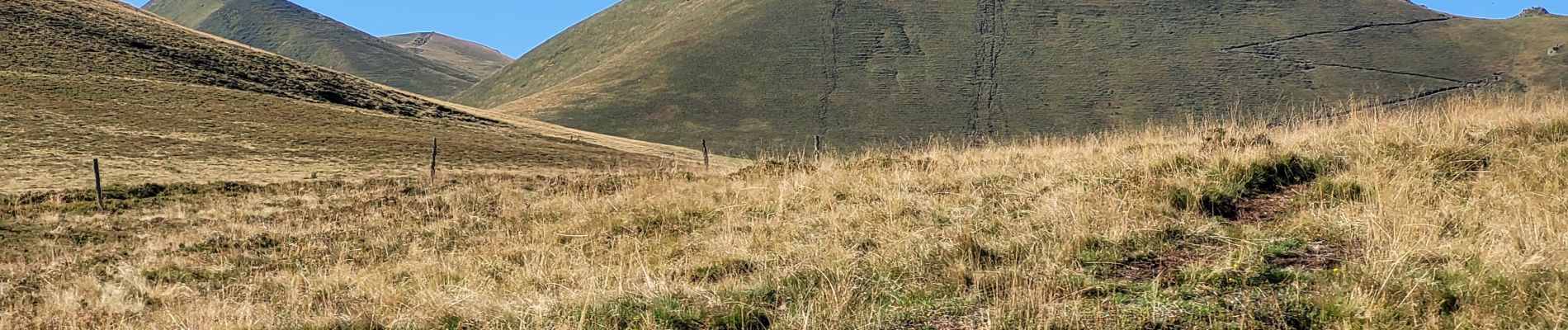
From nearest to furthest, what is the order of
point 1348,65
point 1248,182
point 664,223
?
point 1248,182
point 664,223
point 1348,65

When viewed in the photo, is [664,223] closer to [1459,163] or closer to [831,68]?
[1459,163]

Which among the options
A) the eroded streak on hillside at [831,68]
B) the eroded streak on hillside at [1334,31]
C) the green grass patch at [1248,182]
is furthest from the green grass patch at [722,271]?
the eroded streak on hillside at [1334,31]

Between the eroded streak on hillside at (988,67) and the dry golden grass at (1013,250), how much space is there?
91451 millimetres

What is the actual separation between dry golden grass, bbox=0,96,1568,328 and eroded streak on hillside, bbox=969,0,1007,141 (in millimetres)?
91451

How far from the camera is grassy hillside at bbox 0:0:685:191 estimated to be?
37.0 m

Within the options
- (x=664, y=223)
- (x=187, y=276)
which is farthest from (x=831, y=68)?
(x=664, y=223)

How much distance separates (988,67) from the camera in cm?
13712

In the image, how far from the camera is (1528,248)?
4.02 metres

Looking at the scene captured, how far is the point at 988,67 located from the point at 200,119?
108272mm

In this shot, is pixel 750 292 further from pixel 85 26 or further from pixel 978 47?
pixel 978 47

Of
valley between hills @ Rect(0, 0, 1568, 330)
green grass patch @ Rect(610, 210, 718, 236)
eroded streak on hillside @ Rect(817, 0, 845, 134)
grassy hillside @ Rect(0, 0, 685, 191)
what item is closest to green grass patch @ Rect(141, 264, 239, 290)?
valley between hills @ Rect(0, 0, 1568, 330)

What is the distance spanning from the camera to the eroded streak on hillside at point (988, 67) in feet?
382

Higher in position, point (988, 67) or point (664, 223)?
point (664, 223)

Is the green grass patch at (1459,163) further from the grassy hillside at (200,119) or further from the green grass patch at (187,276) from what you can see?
the grassy hillside at (200,119)
